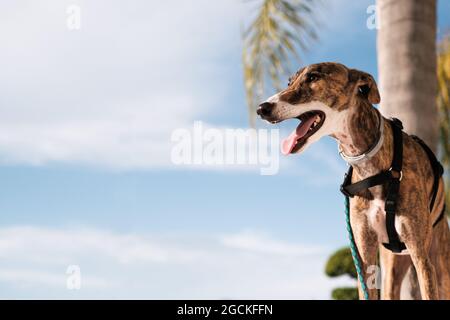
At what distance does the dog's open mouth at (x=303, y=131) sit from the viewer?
2957mm

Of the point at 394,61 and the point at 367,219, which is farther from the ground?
the point at 394,61

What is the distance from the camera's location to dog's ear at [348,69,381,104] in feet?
10.7

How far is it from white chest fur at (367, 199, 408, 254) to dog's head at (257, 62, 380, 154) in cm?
54

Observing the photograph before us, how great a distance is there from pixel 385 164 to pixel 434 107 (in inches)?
130

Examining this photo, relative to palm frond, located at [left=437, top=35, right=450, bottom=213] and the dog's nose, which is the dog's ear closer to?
→ the dog's nose

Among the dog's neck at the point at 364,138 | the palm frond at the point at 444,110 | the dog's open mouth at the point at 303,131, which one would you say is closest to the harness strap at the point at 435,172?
the dog's neck at the point at 364,138

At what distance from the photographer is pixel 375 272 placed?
3.46m

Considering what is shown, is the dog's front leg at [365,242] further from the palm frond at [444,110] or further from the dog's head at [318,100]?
the palm frond at [444,110]

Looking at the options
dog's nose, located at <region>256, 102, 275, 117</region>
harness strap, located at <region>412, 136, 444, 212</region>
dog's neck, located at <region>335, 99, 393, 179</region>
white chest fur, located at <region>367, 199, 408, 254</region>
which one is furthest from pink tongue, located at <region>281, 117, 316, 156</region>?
harness strap, located at <region>412, 136, 444, 212</region>

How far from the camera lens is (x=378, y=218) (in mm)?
3402

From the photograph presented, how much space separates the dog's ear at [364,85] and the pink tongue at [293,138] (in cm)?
41

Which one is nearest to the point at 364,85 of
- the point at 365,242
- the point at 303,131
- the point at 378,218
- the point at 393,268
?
the point at 303,131
